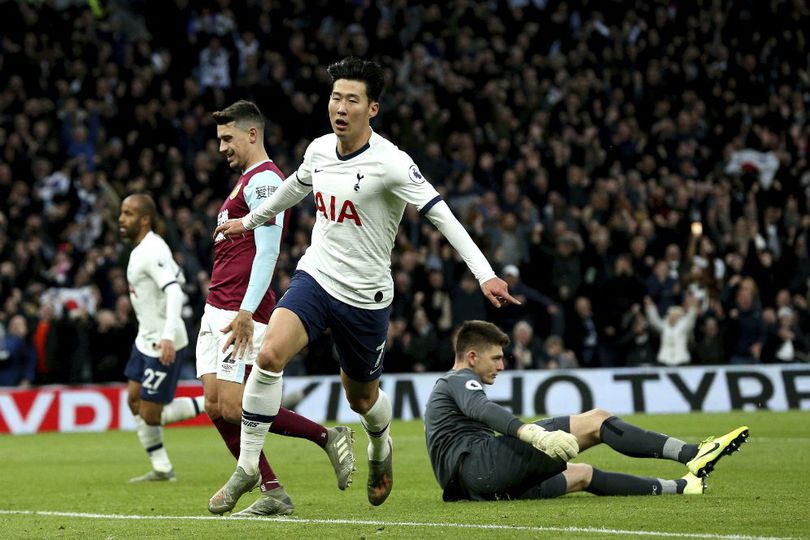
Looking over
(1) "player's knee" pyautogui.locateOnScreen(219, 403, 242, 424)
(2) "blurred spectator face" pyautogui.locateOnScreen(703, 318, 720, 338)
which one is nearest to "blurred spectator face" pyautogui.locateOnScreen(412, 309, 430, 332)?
(2) "blurred spectator face" pyautogui.locateOnScreen(703, 318, 720, 338)

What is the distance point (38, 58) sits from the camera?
2458 centimetres

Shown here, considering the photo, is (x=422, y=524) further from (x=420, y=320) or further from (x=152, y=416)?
(x=420, y=320)

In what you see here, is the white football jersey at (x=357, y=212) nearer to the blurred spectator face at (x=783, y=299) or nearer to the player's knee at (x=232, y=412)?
the player's knee at (x=232, y=412)

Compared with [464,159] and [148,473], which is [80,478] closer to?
[148,473]

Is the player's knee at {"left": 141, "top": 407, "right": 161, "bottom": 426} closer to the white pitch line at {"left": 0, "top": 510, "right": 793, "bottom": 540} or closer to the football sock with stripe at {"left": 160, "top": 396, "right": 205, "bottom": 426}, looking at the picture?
the football sock with stripe at {"left": 160, "top": 396, "right": 205, "bottom": 426}

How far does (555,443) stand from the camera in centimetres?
776

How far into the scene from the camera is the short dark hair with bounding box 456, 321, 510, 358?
894cm

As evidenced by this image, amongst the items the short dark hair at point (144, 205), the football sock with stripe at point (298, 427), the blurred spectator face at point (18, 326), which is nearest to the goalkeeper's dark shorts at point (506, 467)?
the football sock with stripe at point (298, 427)

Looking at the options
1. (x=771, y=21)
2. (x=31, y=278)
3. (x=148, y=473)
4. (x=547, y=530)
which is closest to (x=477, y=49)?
(x=771, y=21)

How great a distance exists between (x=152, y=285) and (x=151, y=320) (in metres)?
0.32

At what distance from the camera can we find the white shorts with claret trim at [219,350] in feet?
28.9

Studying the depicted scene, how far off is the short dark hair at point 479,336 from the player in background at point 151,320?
12.3 ft

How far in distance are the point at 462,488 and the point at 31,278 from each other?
1401cm

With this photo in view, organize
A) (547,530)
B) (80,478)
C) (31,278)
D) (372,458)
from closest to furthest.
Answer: (547,530) → (372,458) → (80,478) → (31,278)
